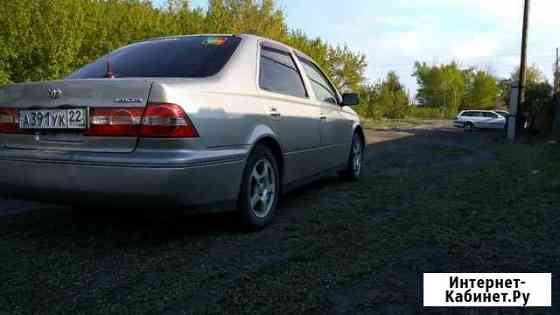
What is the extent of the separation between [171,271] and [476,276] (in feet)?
5.37

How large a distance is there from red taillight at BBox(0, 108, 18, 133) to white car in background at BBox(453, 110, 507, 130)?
2799cm

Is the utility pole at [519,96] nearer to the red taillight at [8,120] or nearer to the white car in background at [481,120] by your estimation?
the white car in background at [481,120]

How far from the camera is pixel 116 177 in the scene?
7.77 feet

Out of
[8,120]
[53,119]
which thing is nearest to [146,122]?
[53,119]

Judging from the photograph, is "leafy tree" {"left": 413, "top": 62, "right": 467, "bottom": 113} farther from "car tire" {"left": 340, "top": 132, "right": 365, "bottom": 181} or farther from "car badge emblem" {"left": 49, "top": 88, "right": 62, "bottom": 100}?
"car badge emblem" {"left": 49, "top": 88, "right": 62, "bottom": 100}

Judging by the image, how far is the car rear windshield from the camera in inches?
116

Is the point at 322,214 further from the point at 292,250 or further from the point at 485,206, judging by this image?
the point at 485,206

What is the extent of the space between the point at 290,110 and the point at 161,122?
1405 millimetres

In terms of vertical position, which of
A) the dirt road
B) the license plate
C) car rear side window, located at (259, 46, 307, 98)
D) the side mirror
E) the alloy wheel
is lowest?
the dirt road

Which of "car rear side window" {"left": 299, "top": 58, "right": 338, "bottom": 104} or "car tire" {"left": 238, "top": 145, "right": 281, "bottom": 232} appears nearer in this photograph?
"car tire" {"left": 238, "top": 145, "right": 281, "bottom": 232}

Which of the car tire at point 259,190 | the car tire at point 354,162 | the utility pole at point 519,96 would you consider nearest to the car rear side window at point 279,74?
the car tire at point 259,190

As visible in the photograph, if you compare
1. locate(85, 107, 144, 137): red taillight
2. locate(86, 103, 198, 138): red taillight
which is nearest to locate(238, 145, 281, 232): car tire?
locate(86, 103, 198, 138): red taillight

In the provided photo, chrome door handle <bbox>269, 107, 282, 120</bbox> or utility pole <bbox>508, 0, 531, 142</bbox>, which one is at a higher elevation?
utility pole <bbox>508, 0, 531, 142</bbox>

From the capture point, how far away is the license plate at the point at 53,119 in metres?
2.50
